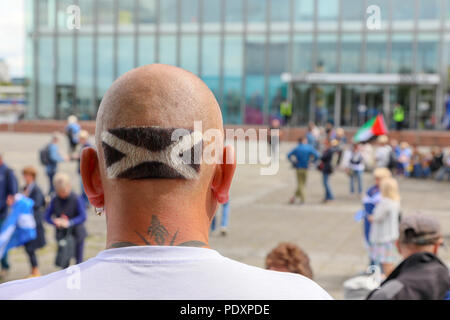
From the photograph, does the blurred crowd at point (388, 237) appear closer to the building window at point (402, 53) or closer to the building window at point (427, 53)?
the building window at point (402, 53)

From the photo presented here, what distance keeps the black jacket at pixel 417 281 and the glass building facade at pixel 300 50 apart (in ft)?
102

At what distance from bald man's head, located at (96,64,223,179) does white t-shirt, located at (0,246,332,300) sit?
174mm

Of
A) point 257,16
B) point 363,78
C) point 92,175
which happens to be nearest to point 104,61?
point 257,16

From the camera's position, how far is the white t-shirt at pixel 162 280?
3.35 ft

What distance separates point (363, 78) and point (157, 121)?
34893mm

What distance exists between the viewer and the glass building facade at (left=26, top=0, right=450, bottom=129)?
34.2 metres

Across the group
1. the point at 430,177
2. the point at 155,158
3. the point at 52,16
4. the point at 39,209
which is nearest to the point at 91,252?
the point at 39,209

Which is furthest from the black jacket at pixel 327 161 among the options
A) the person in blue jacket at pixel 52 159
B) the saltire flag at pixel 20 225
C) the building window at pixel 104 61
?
the building window at pixel 104 61

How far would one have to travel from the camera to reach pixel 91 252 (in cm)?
877

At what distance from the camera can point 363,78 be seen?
3456cm

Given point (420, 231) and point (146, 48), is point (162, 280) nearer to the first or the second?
point (420, 231)

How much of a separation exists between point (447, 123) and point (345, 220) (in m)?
12.3

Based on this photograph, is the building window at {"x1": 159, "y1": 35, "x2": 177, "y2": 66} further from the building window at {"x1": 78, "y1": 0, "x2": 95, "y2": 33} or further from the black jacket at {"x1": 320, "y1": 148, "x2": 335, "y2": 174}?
the black jacket at {"x1": 320, "y1": 148, "x2": 335, "y2": 174}

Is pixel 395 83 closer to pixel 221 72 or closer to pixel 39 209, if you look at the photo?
pixel 221 72
